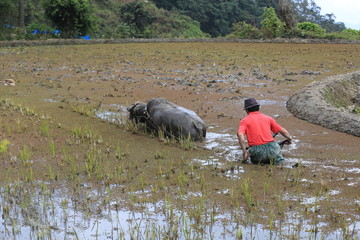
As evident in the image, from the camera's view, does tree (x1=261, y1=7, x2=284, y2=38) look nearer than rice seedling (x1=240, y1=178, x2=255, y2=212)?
No

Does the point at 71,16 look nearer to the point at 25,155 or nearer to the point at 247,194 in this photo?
the point at 25,155

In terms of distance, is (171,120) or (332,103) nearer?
(171,120)

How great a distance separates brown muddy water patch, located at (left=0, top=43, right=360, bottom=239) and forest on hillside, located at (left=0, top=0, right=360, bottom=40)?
529 inches

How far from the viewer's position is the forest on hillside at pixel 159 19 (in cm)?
2494

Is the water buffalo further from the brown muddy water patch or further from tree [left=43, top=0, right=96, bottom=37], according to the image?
tree [left=43, top=0, right=96, bottom=37]

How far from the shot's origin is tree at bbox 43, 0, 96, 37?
25.6 metres

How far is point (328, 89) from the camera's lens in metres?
10.5

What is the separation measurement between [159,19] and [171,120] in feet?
109

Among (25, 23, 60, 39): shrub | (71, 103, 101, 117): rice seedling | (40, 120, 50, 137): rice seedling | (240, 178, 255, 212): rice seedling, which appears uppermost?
(25, 23, 60, 39): shrub


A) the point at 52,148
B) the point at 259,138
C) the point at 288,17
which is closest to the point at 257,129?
the point at 259,138

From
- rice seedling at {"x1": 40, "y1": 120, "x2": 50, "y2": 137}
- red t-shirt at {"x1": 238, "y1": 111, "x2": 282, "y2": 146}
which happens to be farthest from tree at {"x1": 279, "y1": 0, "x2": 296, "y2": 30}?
red t-shirt at {"x1": 238, "y1": 111, "x2": 282, "y2": 146}

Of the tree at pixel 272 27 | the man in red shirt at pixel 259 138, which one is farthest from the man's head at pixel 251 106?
the tree at pixel 272 27

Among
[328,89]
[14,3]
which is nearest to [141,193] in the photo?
[328,89]

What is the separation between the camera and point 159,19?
39594 millimetres
